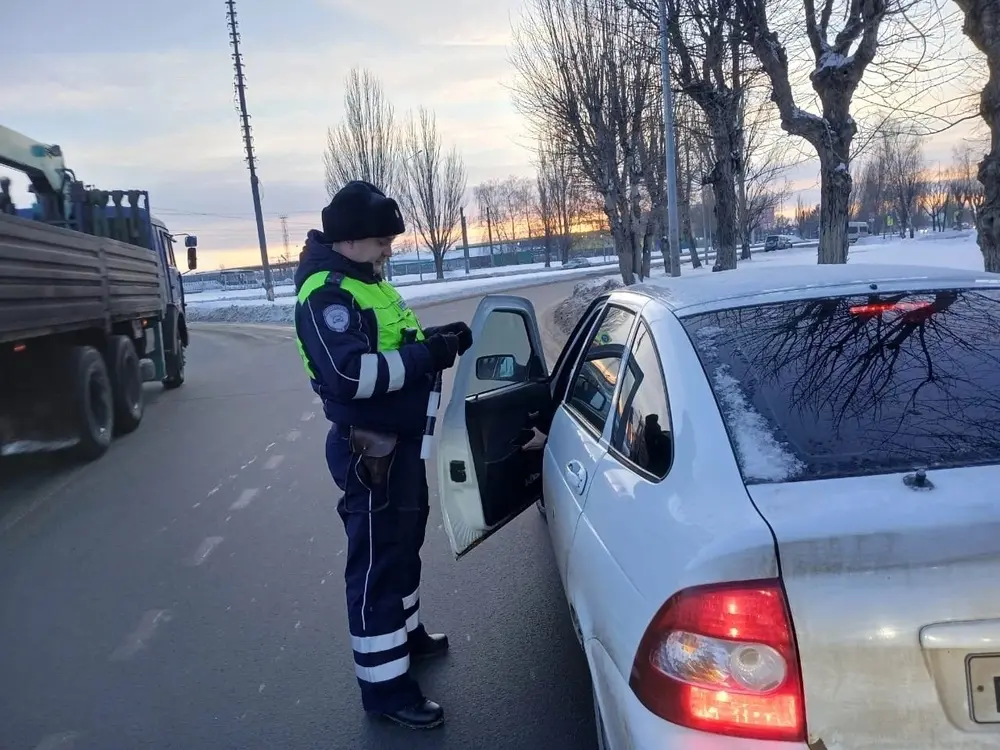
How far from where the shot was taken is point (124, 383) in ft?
29.2

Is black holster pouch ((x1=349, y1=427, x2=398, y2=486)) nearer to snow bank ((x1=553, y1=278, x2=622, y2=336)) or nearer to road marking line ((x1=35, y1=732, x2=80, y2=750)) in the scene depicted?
road marking line ((x1=35, y1=732, x2=80, y2=750))

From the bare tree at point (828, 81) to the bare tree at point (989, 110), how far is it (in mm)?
2314

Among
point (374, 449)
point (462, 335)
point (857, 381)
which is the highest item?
point (462, 335)

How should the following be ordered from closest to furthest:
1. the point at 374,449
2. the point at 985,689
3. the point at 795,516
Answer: the point at 985,689, the point at 795,516, the point at 374,449

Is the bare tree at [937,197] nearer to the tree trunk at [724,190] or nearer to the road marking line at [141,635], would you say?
the tree trunk at [724,190]

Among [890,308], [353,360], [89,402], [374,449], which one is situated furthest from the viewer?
[89,402]

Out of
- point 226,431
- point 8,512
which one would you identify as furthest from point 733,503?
point 226,431

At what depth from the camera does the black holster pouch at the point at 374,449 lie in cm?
298

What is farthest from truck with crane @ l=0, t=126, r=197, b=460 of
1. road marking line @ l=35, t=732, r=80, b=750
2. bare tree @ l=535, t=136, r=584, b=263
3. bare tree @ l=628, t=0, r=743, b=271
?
bare tree @ l=535, t=136, r=584, b=263

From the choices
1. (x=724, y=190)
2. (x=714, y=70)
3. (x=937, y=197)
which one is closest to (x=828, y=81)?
(x=714, y=70)

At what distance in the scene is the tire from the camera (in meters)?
12.3

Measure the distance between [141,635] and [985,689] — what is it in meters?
3.60

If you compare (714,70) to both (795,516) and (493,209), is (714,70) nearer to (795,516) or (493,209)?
(795,516)

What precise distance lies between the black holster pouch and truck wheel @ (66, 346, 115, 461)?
5.62 metres
